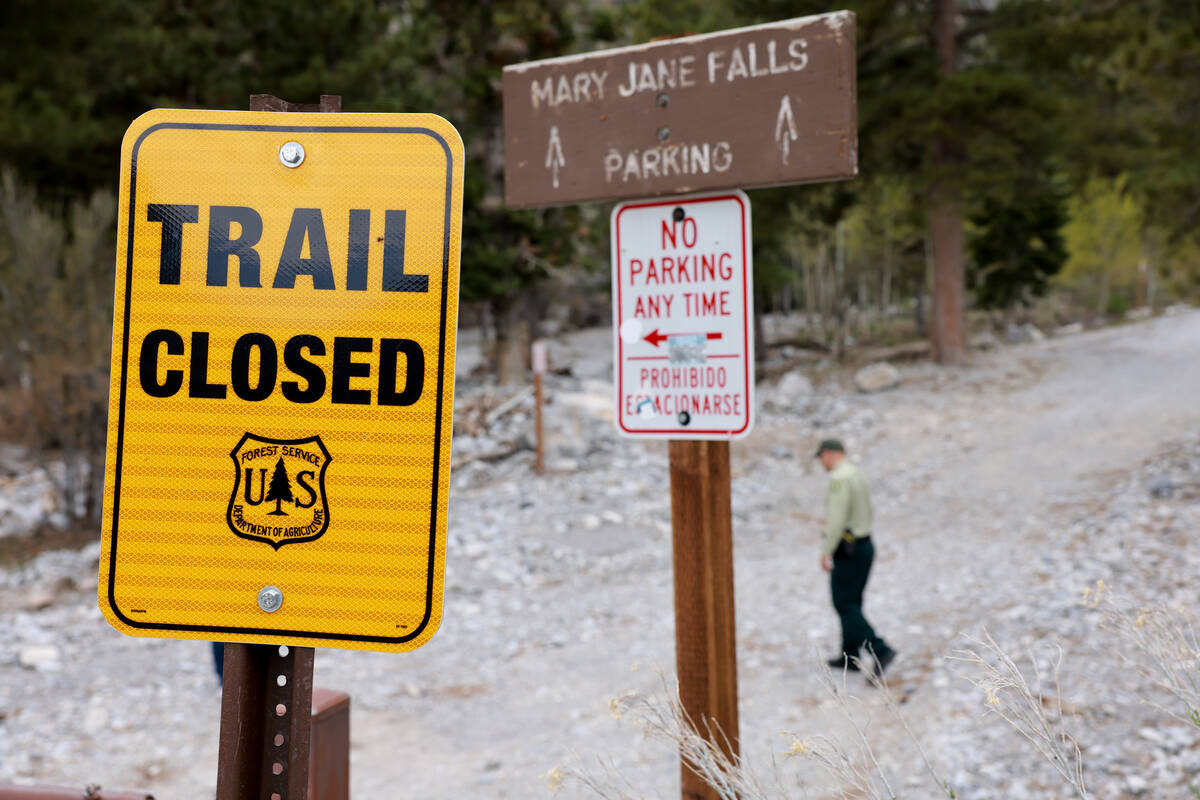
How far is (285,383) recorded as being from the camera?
4.82ft

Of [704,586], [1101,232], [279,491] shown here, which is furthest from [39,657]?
[1101,232]

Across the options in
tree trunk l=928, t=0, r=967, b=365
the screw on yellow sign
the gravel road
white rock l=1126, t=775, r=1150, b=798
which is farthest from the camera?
tree trunk l=928, t=0, r=967, b=365

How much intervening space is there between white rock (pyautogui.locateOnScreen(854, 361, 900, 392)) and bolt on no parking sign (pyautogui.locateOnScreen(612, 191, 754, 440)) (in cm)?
1536

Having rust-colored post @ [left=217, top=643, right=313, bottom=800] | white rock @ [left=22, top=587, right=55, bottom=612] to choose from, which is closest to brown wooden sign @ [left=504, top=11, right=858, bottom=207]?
rust-colored post @ [left=217, top=643, right=313, bottom=800]

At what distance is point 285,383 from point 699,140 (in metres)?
1.54

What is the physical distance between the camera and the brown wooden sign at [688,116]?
95.2 inches

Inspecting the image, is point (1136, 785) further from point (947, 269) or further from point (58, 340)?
point (947, 269)

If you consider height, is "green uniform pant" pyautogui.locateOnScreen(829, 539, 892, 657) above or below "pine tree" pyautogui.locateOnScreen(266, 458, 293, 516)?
below

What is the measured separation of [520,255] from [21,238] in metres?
9.13

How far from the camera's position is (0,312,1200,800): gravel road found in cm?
462

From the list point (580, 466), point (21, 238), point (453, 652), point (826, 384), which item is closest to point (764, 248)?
point (826, 384)

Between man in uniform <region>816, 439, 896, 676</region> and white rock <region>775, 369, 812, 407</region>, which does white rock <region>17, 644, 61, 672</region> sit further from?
white rock <region>775, 369, 812, 407</region>

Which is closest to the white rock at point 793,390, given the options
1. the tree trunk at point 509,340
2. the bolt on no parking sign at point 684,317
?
the tree trunk at point 509,340

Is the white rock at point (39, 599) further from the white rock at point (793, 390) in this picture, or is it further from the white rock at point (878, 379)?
the white rock at point (878, 379)
